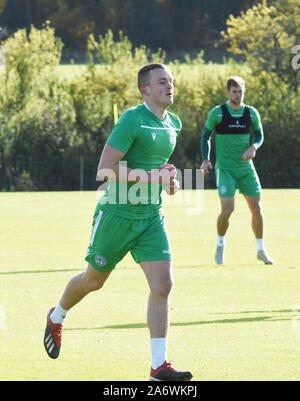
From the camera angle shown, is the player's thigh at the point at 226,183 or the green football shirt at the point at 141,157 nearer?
the green football shirt at the point at 141,157

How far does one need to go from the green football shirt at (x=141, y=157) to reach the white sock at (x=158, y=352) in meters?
0.94

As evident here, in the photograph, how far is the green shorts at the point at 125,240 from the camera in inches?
271

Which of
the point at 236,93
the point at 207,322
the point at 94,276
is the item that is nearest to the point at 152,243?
the point at 94,276

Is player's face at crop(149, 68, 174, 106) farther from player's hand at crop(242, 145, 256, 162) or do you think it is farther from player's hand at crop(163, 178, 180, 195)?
player's hand at crop(242, 145, 256, 162)

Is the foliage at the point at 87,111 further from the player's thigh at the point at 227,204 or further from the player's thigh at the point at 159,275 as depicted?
the player's thigh at the point at 159,275

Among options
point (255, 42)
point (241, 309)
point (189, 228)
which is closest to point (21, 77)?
point (255, 42)

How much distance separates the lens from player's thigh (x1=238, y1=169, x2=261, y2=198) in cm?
1341

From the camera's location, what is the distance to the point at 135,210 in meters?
6.95

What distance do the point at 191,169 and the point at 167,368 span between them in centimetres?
3878

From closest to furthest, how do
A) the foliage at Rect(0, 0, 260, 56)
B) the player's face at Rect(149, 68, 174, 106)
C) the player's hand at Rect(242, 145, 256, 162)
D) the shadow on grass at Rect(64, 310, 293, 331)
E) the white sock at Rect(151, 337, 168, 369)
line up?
the white sock at Rect(151, 337, 168, 369) → the player's face at Rect(149, 68, 174, 106) → the shadow on grass at Rect(64, 310, 293, 331) → the player's hand at Rect(242, 145, 256, 162) → the foliage at Rect(0, 0, 260, 56)

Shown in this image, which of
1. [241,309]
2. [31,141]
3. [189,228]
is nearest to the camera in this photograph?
[241,309]

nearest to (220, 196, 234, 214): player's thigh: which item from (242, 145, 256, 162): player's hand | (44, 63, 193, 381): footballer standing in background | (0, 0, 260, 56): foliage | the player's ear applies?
(242, 145, 256, 162): player's hand

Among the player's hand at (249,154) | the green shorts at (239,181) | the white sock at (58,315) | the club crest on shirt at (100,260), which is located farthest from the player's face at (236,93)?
the club crest on shirt at (100,260)

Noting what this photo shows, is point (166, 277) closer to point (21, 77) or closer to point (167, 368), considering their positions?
point (167, 368)
